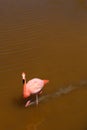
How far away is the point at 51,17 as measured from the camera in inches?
191

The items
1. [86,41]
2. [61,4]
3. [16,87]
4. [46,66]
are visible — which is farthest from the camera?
[61,4]

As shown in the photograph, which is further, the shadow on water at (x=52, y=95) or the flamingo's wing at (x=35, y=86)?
the shadow on water at (x=52, y=95)

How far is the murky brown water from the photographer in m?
3.35

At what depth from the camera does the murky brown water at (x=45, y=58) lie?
335cm

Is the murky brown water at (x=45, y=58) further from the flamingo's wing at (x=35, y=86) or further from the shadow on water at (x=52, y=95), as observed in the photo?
the flamingo's wing at (x=35, y=86)

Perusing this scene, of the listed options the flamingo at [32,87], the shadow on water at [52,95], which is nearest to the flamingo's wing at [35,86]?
the flamingo at [32,87]

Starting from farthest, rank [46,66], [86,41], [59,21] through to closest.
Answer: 1. [59,21]
2. [86,41]
3. [46,66]

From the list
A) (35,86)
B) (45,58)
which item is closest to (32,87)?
(35,86)

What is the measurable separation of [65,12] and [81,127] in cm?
234

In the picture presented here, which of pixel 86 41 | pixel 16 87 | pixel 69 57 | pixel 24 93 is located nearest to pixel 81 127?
pixel 24 93

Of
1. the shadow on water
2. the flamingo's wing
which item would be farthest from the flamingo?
the shadow on water

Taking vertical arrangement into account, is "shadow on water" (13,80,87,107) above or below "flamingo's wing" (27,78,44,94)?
below

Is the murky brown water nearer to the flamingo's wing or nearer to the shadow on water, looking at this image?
the shadow on water

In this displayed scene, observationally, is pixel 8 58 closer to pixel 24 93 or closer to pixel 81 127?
pixel 24 93
